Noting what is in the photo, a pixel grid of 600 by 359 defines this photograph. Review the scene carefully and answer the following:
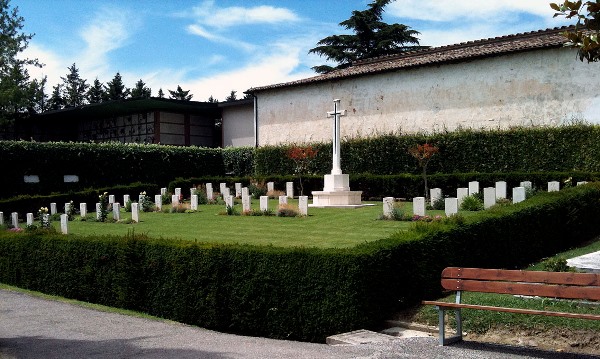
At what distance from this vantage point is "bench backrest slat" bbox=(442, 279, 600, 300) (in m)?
6.05

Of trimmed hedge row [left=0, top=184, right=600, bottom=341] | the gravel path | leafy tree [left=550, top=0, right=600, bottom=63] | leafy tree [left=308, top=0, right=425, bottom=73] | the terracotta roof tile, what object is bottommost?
the gravel path

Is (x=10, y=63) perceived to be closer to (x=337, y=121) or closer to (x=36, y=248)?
(x=337, y=121)

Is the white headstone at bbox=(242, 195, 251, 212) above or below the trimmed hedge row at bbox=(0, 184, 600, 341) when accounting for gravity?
above

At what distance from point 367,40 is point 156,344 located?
38006mm

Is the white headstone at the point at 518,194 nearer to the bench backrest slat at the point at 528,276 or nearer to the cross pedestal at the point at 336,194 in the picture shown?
the cross pedestal at the point at 336,194

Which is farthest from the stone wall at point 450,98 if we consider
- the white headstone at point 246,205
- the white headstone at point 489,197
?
the white headstone at point 246,205

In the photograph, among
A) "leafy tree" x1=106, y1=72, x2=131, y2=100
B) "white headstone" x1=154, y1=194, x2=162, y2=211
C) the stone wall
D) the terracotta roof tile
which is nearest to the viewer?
"white headstone" x1=154, y1=194, x2=162, y2=211

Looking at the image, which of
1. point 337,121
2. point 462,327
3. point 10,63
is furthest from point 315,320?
point 10,63

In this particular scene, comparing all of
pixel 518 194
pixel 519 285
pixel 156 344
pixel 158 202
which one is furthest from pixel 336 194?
pixel 519 285

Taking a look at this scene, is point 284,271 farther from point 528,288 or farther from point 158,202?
point 158,202

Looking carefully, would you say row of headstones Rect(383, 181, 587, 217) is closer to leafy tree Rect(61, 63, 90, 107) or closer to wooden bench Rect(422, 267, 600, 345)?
wooden bench Rect(422, 267, 600, 345)

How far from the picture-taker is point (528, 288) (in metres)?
6.44

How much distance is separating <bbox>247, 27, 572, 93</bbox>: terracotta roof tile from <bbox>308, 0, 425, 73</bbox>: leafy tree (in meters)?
8.18

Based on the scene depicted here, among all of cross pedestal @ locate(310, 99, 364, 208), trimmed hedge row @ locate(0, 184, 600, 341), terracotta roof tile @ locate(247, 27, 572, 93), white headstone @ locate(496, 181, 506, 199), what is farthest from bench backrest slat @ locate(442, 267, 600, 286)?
terracotta roof tile @ locate(247, 27, 572, 93)
